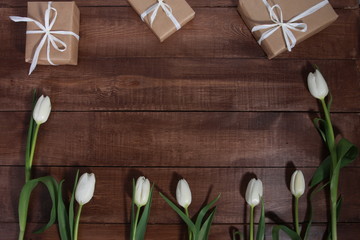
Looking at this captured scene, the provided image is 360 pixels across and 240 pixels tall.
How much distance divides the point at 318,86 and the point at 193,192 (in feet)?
1.40

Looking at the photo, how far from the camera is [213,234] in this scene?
940 mm

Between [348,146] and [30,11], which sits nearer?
[348,146]

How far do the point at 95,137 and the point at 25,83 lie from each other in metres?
0.25

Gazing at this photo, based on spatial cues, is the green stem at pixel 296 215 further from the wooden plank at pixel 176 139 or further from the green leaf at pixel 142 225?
the green leaf at pixel 142 225

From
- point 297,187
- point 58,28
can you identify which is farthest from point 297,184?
point 58,28

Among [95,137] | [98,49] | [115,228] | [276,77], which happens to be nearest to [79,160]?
[95,137]

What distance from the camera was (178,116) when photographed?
984mm

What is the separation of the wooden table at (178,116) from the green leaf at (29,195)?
47 millimetres

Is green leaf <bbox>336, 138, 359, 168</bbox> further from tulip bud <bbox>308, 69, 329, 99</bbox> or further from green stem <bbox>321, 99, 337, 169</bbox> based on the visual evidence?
tulip bud <bbox>308, 69, 329, 99</bbox>

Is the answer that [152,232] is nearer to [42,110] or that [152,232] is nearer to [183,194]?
[183,194]

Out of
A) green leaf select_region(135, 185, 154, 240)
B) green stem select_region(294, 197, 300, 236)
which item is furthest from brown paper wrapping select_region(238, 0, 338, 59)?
green leaf select_region(135, 185, 154, 240)

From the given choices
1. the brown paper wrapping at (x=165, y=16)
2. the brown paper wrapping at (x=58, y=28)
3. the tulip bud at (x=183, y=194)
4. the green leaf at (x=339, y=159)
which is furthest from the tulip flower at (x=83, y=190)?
the green leaf at (x=339, y=159)

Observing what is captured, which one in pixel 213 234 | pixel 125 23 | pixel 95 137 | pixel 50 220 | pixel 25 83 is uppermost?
pixel 125 23

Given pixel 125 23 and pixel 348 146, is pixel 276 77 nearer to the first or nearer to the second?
pixel 348 146
